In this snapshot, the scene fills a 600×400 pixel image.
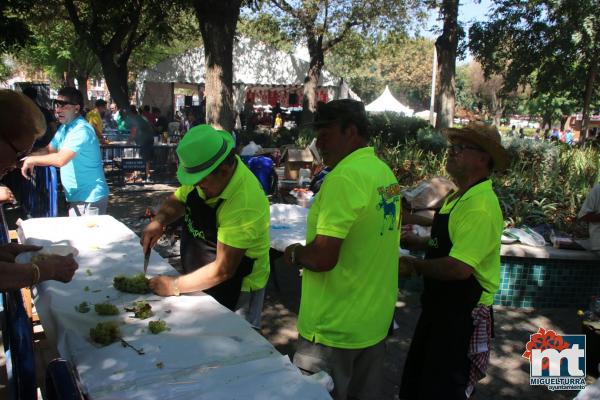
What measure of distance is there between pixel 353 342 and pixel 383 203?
0.64m

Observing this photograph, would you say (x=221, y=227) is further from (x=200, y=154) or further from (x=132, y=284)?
(x=132, y=284)

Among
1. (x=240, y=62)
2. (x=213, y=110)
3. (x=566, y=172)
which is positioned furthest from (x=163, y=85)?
(x=566, y=172)

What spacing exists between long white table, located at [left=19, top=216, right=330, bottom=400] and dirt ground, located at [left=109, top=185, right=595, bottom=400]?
6.21 feet

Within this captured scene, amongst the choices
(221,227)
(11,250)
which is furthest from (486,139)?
(11,250)

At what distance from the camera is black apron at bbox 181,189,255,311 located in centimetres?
260

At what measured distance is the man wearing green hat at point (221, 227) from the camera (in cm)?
237

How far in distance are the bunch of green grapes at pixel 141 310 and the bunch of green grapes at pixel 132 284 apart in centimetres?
20

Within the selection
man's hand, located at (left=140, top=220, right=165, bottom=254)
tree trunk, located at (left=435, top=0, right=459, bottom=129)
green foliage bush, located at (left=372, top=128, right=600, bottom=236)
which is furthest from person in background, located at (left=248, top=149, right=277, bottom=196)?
tree trunk, located at (left=435, top=0, right=459, bottom=129)

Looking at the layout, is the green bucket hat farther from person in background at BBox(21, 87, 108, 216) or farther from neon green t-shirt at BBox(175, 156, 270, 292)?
person in background at BBox(21, 87, 108, 216)

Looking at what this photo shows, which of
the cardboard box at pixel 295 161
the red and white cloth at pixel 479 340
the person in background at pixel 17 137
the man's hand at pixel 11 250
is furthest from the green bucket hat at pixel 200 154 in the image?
the cardboard box at pixel 295 161

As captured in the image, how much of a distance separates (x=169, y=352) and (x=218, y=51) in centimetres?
734

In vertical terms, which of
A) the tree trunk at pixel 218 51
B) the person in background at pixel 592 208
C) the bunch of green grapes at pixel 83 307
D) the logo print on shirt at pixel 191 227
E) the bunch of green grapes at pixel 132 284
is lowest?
the bunch of green grapes at pixel 83 307

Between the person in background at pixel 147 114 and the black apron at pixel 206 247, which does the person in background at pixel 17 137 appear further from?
the person in background at pixel 147 114

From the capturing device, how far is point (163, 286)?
8.46 ft
